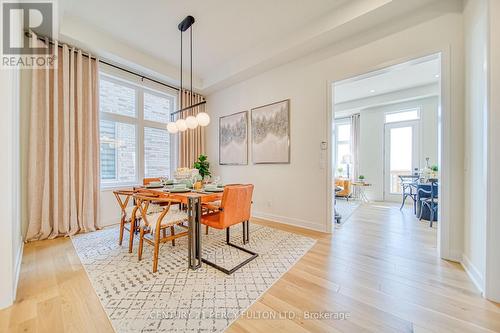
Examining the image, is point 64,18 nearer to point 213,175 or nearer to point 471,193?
point 213,175

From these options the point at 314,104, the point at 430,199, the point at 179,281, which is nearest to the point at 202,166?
the point at 314,104

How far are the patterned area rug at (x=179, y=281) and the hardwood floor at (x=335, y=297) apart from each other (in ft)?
0.30

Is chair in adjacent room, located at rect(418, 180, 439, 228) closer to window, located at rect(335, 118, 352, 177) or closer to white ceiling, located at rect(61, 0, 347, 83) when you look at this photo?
window, located at rect(335, 118, 352, 177)

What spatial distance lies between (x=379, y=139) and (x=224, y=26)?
218 inches

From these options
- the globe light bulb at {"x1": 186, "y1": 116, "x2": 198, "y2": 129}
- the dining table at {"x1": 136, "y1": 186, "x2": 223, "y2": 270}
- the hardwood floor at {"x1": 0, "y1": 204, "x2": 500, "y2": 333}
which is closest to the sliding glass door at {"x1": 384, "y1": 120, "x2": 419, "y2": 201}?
the hardwood floor at {"x1": 0, "y1": 204, "x2": 500, "y2": 333}

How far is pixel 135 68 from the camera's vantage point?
3672 mm

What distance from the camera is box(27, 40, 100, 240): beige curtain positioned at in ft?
8.91

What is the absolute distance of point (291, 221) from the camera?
347cm

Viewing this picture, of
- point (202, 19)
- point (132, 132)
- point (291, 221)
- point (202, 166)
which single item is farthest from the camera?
point (202, 166)

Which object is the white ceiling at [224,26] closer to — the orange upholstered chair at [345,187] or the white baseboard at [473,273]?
the white baseboard at [473,273]

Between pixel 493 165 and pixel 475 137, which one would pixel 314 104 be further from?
pixel 493 165

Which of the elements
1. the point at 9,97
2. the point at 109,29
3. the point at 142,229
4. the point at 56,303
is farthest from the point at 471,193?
the point at 109,29

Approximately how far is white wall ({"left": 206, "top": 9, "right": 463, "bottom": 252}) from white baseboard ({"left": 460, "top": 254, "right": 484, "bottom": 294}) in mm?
135

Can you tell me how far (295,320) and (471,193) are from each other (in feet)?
6.87
